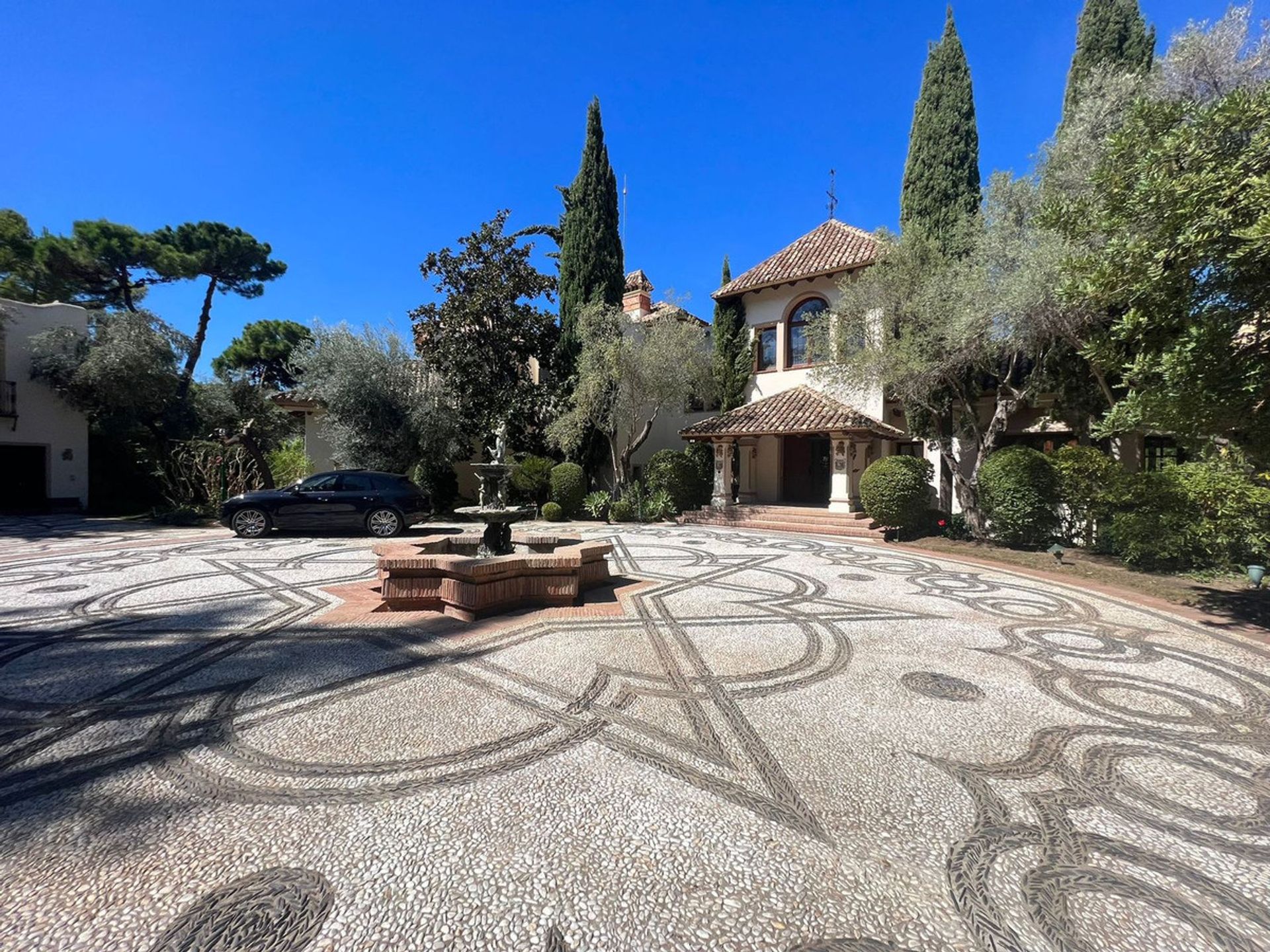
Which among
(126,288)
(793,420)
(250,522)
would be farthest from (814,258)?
(126,288)

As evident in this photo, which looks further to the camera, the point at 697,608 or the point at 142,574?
the point at 142,574

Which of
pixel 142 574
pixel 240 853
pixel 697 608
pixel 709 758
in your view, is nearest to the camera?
pixel 240 853

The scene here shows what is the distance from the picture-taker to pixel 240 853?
2164 mm

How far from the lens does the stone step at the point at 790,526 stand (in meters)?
13.1

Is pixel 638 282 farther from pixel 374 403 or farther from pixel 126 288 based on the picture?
pixel 126 288

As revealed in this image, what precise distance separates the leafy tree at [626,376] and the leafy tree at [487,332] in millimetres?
1994

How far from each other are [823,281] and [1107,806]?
16.4 metres

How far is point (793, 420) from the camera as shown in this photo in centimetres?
1552

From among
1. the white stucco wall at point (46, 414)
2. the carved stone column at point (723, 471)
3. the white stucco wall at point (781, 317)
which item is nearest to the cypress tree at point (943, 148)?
the white stucco wall at point (781, 317)

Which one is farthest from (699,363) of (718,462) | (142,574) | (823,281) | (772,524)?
(142,574)

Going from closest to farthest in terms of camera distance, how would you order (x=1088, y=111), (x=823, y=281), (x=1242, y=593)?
(x=1242, y=593), (x=1088, y=111), (x=823, y=281)

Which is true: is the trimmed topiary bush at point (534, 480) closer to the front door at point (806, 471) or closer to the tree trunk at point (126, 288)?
the front door at point (806, 471)

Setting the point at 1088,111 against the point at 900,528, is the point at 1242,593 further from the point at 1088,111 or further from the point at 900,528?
the point at 1088,111

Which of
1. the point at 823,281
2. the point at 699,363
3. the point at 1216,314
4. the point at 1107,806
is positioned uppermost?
the point at 823,281
